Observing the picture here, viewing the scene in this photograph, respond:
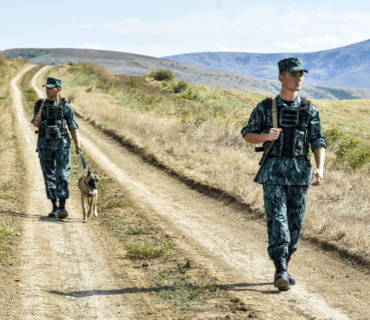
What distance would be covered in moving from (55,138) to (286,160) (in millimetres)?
4187

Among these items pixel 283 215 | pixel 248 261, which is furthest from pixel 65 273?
pixel 283 215

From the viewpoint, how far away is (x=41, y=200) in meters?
8.23

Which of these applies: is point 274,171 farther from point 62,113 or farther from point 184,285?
point 62,113

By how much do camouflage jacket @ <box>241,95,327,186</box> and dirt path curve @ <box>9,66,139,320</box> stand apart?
187 centimetres

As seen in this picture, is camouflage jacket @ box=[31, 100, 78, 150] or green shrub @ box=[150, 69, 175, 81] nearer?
camouflage jacket @ box=[31, 100, 78, 150]

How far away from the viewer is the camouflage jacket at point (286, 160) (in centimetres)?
391

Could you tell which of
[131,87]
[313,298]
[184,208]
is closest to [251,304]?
[313,298]

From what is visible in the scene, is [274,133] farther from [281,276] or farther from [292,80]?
[281,276]

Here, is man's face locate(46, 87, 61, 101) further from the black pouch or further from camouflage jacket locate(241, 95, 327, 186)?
the black pouch

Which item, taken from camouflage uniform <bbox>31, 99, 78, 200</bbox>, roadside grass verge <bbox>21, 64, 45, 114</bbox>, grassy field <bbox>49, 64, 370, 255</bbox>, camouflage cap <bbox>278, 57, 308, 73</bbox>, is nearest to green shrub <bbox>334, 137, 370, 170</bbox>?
grassy field <bbox>49, 64, 370, 255</bbox>

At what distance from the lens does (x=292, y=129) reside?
3.88 meters

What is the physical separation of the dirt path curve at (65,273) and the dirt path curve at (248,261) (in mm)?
1192

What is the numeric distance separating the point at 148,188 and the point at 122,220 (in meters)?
2.72

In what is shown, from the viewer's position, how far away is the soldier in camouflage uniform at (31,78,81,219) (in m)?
6.62
